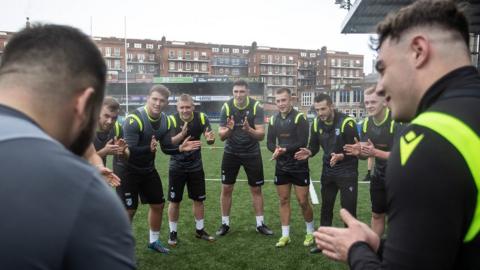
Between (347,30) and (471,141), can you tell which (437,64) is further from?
(347,30)

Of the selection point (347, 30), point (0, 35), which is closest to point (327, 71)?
point (0, 35)

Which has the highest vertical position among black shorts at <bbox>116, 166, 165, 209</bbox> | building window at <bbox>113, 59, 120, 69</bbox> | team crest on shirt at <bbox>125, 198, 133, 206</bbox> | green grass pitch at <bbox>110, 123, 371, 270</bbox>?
building window at <bbox>113, 59, 120, 69</bbox>

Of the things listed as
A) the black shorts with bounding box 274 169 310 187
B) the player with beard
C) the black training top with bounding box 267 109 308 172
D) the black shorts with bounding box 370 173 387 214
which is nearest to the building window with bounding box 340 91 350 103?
the black training top with bounding box 267 109 308 172

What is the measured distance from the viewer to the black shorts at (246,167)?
7367mm

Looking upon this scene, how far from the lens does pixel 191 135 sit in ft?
23.2

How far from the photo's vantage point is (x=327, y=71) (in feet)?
405

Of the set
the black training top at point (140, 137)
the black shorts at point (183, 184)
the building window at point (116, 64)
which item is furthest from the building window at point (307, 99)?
the black training top at point (140, 137)

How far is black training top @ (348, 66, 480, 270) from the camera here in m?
1.31

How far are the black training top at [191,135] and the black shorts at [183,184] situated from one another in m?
0.08

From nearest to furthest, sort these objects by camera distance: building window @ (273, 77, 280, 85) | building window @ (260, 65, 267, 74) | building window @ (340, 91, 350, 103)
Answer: building window @ (340, 91, 350, 103)
building window @ (260, 65, 267, 74)
building window @ (273, 77, 280, 85)

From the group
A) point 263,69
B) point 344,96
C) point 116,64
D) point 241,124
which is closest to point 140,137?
point 241,124

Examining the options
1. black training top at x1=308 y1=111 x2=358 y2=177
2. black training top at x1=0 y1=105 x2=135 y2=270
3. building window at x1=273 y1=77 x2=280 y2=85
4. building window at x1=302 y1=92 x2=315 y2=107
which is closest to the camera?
black training top at x1=0 y1=105 x2=135 y2=270

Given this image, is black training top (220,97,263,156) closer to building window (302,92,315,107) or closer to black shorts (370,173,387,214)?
black shorts (370,173,387,214)

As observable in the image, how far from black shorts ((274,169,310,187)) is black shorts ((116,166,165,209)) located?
1.99 metres
